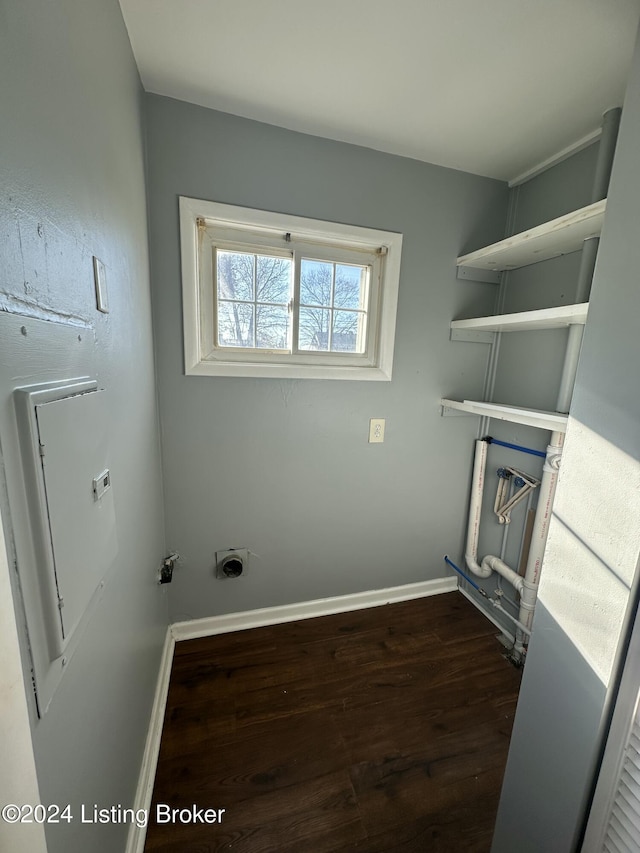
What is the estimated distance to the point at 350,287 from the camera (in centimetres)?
164

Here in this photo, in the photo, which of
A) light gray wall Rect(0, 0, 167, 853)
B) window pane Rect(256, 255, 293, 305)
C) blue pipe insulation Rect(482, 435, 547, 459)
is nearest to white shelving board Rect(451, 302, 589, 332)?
blue pipe insulation Rect(482, 435, 547, 459)

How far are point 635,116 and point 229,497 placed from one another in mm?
1736

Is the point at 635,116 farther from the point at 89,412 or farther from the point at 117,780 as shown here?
A: the point at 117,780

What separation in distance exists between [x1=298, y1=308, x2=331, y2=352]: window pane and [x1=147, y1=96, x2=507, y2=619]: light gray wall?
20 cm

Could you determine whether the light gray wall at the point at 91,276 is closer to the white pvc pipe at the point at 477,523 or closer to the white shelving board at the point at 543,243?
the white shelving board at the point at 543,243

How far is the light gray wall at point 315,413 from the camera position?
53.1 inches

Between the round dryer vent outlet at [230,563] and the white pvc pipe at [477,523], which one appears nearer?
the round dryer vent outlet at [230,563]

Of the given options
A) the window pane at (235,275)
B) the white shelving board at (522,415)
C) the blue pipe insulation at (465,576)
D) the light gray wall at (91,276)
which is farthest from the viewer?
the blue pipe insulation at (465,576)

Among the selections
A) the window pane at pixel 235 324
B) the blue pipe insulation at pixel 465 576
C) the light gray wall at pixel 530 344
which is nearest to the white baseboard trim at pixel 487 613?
the light gray wall at pixel 530 344

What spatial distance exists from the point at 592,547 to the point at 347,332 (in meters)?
1.31

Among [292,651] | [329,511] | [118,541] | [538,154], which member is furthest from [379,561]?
[538,154]

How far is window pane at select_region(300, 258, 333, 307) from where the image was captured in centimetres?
155

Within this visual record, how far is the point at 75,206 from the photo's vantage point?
1.95 ft

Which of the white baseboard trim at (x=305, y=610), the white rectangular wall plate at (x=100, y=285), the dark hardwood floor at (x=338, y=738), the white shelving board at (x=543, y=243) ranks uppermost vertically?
the white shelving board at (x=543, y=243)
